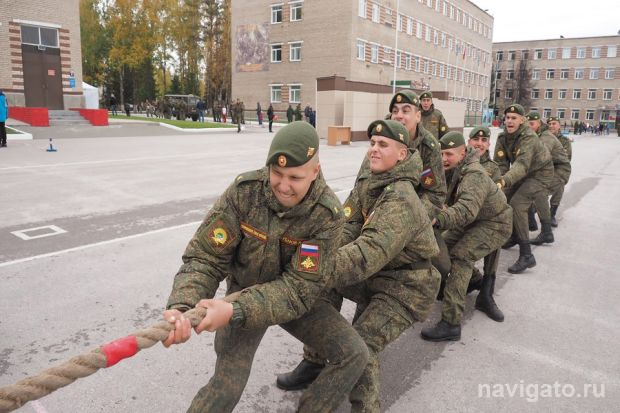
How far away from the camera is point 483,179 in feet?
14.3

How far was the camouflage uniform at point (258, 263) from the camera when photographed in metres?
2.26

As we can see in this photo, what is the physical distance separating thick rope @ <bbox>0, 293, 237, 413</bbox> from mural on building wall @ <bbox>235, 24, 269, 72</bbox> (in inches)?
1770

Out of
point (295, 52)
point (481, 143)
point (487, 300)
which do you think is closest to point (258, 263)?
point (487, 300)

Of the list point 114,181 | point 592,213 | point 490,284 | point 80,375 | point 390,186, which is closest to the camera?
point 80,375

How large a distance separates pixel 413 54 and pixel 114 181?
4432cm

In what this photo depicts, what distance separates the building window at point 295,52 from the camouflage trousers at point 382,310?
41.4 m

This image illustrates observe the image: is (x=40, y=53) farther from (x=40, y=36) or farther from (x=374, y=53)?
(x=374, y=53)

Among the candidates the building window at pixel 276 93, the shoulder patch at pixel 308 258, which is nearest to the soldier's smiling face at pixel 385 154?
the shoulder patch at pixel 308 258

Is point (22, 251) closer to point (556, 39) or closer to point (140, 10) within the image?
point (140, 10)

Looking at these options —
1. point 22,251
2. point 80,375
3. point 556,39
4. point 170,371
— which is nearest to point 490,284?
point 170,371

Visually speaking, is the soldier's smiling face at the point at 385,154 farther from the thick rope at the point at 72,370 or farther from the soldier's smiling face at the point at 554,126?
the soldier's smiling face at the point at 554,126

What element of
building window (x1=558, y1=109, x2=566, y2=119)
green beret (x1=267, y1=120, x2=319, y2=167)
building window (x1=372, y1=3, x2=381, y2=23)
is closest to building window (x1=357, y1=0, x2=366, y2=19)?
building window (x1=372, y1=3, x2=381, y2=23)

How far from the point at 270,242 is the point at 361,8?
136 ft

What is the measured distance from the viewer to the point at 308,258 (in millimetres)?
2338
